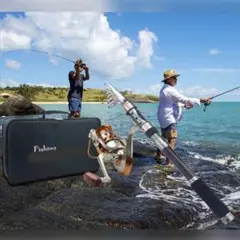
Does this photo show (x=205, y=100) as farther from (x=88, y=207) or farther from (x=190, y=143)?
(x=88, y=207)

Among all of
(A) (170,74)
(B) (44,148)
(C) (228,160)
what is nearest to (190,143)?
(C) (228,160)

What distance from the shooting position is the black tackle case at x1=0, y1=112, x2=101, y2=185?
277 centimetres

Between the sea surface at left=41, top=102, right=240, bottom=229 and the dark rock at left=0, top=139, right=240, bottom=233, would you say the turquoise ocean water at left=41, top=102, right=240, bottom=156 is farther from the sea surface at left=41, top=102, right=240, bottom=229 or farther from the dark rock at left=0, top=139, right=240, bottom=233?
the dark rock at left=0, top=139, right=240, bottom=233

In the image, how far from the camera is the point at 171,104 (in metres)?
3.37

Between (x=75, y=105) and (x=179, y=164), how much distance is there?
918mm

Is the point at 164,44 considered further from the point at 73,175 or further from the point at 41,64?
the point at 73,175

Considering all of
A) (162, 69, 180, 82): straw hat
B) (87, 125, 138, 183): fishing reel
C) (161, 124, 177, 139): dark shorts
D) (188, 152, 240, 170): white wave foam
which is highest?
(162, 69, 180, 82): straw hat

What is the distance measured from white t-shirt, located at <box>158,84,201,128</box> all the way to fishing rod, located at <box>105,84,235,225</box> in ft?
1.72

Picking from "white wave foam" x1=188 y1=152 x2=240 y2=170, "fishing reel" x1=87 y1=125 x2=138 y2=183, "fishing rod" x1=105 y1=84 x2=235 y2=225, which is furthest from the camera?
"white wave foam" x1=188 y1=152 x2=240 y2=170

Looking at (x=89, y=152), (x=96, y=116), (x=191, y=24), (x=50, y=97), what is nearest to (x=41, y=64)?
(x=50, y=97)

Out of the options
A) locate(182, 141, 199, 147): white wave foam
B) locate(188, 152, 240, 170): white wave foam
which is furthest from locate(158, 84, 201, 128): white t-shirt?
locate(188, 152, 240, 170): white wave foam

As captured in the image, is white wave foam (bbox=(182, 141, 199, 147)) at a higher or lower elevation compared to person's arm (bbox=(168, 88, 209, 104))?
lower

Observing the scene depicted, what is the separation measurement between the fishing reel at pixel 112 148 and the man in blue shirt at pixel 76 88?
0.43 m

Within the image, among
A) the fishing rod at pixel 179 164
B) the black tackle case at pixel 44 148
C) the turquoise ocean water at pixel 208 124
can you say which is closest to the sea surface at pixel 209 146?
the turquoise ocean water at pixel 208 124
